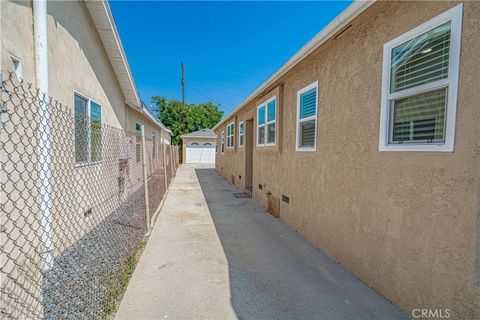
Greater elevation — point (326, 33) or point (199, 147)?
point (326, 33)

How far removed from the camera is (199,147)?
24.9 m

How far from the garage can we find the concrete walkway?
19.9 meters

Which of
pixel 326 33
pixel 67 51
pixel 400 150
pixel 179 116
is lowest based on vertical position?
pixel 400 150

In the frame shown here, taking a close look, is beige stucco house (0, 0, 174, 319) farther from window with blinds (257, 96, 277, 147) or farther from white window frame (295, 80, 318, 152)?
window with blinds (257, 96, 277, 147)

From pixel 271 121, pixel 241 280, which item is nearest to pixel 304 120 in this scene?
pixel 271 121

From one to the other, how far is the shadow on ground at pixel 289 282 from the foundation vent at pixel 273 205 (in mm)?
961

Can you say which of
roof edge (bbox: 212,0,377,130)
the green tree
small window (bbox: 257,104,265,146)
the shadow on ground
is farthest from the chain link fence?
the green tree

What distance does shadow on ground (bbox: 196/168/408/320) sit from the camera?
242 cm

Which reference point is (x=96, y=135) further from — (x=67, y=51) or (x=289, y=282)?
(x=289, y=282)

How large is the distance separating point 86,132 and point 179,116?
2832cm

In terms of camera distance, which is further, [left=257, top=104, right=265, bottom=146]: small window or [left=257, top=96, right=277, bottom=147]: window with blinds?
[left=257, top=104, right=265, bottom=146]: small window

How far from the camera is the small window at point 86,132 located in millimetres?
4004

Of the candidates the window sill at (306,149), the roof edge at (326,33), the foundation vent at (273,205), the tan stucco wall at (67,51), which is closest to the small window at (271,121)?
the roof edge at (326,33)

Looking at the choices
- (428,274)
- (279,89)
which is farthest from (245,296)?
(279,89)
